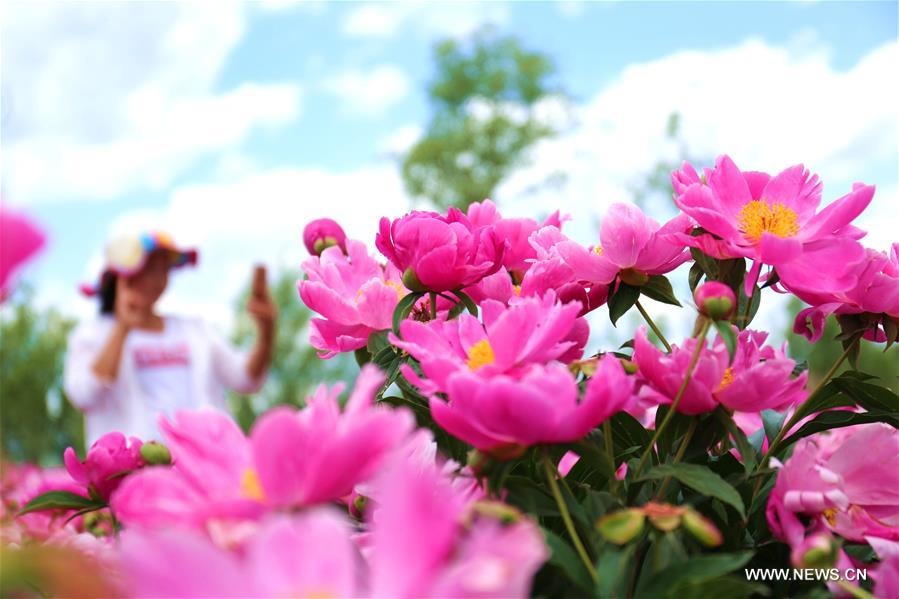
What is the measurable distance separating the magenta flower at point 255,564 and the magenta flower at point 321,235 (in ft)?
1.53

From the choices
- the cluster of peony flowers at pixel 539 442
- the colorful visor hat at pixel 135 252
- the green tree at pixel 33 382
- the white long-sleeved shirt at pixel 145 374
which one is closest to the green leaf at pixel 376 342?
the cluster of peony flowers at pixel 539 442

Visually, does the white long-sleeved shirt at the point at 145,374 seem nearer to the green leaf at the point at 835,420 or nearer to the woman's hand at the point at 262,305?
the woman's hand at the point at 262,305

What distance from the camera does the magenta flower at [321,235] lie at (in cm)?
73

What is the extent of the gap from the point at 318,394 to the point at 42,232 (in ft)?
0.51

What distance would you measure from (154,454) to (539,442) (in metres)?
0.28

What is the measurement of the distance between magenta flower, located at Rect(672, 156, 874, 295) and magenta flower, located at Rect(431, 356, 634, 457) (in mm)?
175

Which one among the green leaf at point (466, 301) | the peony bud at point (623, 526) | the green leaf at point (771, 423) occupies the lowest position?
the green leaf at point (771, 423)

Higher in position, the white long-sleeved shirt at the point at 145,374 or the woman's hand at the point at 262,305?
the woman's hand at the point at 262,305

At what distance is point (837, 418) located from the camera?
24.2 inches

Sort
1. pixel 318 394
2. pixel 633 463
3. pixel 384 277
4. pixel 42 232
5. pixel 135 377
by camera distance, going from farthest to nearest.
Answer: pixel 135 377 → pixel 384 277 → pixel 633 463 → pixel 318 394 → pixel 42 232

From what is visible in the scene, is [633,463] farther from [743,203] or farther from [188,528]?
[188,528]

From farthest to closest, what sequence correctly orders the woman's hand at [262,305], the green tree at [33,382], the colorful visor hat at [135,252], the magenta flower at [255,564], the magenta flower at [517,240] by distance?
1. the green tree at [33,382]
2. the colorful visor hat at [135,252]
3. the woman's hand at [262,305]
4. the magenta flower at [517,240]
5. the magenta flower at [255,564]

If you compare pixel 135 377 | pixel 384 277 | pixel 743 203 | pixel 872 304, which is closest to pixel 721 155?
pixel 743 203

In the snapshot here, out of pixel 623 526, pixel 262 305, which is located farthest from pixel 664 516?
pixel 262 305
